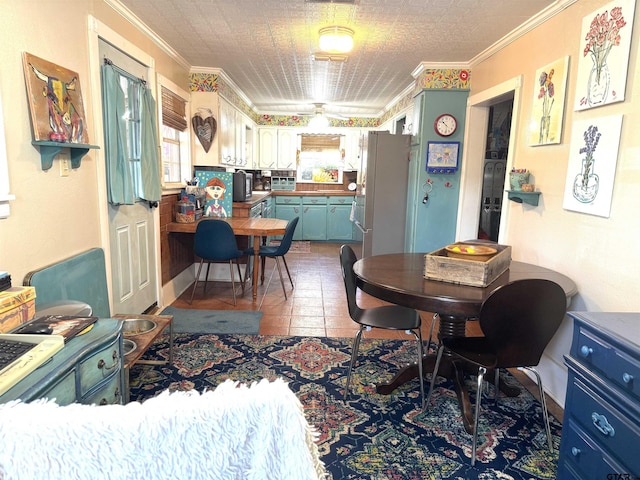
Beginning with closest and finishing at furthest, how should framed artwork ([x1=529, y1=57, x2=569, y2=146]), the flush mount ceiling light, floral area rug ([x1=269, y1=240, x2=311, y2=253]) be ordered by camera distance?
framed artwork ([x1=529, y1=57, x2=569, y2=146]) < the flush mount ceiling light < floral area rug ([x1=269, y1=240, x2=311, y2=253])

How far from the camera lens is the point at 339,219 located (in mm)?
7238

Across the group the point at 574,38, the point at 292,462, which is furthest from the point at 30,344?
the point at 574,38

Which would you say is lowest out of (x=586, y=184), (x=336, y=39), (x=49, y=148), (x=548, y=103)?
(x=586, y=184)

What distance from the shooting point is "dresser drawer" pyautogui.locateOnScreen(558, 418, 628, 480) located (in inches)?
49.0

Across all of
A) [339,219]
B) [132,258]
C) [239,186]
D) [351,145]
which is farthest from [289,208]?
[132,258]

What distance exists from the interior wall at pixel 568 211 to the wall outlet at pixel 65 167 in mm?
2843

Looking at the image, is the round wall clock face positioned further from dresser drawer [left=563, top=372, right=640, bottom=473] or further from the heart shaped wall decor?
dresser drawer [left=563, top=372, right=640, bottom=473]

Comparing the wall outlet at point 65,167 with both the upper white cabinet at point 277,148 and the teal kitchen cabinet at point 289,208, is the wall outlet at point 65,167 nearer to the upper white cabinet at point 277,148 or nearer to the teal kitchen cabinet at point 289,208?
the teal kitchen cabinet at point 289,208

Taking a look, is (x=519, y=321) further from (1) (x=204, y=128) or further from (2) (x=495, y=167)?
(1) (x=204, y=128)

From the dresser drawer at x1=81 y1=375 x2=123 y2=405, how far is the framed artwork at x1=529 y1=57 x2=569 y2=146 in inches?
104

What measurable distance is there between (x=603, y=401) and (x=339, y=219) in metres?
6.07

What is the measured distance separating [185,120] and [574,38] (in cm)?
348

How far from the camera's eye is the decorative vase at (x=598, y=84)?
6.41 feet

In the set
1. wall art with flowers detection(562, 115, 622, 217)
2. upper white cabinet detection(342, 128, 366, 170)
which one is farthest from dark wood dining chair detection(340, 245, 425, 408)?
upper white cabinet detection(342, 128, 366, 170)
